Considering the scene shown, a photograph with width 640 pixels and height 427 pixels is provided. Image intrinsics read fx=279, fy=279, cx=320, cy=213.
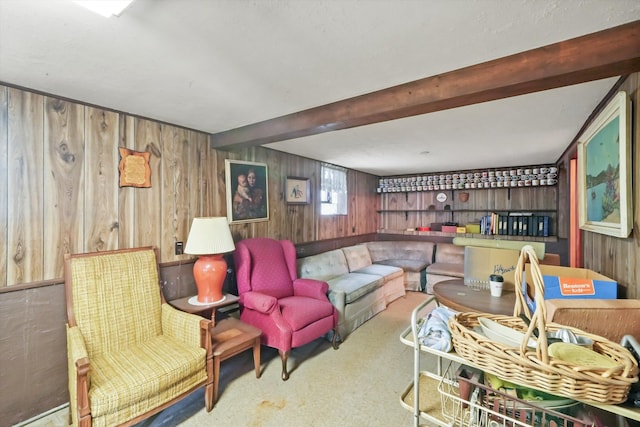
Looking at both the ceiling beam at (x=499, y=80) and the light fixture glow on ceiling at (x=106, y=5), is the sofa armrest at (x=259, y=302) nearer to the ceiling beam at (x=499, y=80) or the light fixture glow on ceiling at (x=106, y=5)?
the ceiling beam at (x=499, y=80)

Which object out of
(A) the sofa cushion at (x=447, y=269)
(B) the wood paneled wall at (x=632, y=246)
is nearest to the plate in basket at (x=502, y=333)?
(B) the wood paneled wall at (x=632, y=246)

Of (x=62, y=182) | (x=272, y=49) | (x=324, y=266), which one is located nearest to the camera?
(x=272, y=49)

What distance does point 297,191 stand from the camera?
3.83 meters

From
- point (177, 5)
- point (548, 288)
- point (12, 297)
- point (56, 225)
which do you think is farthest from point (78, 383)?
point (548, 288)

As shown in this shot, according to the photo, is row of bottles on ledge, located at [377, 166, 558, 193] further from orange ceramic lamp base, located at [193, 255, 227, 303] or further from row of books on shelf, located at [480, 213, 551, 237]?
orange ceramic lamp base, located at [193, 255, 227, 303]

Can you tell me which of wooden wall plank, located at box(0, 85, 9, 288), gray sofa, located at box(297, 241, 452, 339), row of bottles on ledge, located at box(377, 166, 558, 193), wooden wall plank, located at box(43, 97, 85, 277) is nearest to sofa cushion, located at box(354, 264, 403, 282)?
gray sofa, located at box(297, 241, 452, 339)

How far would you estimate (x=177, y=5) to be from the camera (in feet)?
3.50

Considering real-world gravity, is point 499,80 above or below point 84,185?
above

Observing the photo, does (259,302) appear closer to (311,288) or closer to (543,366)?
(311,288)

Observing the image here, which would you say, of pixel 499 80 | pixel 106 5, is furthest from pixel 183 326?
pixel 499 80

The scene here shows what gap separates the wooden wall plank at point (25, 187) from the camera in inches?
67.6

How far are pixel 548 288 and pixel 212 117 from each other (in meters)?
2.61

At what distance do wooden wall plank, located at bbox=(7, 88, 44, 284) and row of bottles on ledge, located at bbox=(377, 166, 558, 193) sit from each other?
504 centimetres

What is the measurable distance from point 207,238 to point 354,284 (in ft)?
5.83
